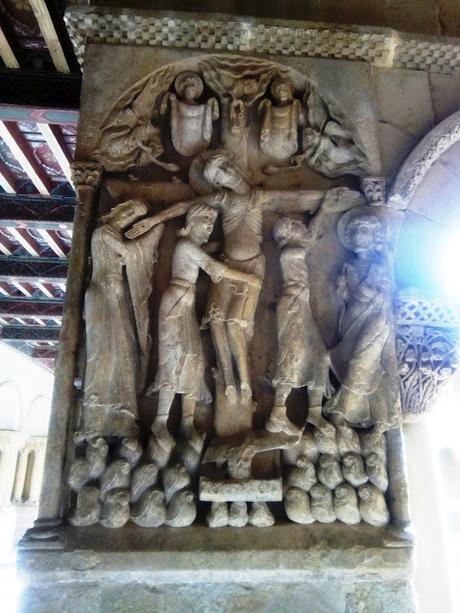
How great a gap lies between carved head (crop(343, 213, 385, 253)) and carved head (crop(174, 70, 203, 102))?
52.4 inches

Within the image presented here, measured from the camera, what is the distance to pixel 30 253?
28.6ft

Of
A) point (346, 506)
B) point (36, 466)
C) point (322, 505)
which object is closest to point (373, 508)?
point (346, 506)

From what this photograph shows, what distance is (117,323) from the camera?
2777 mm

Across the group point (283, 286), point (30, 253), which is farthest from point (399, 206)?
point (30, 253)

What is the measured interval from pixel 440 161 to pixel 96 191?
2251 millimetres

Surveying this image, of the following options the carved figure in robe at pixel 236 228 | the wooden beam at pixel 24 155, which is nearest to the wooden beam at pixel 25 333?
the wooden beam at pixel 24 155

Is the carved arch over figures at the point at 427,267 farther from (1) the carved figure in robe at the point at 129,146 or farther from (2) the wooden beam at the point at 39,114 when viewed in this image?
(2) the wooden beam at the point at 39,114

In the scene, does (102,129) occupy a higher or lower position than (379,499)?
higher

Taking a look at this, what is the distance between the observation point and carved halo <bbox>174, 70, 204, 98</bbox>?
337 centimetres

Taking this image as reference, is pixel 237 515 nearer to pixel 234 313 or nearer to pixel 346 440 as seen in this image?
pixel 346 440

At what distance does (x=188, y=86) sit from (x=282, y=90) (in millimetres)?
611

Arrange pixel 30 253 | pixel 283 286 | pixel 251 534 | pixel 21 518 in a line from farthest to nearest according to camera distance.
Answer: pixel 21 518
pixel 30 253
pixel 283 286
pixel 251 534

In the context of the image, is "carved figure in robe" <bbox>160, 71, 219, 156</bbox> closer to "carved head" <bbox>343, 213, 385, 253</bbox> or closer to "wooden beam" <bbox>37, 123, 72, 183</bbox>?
"carved head" <bbox>343, 213, 385, 253</bbox>

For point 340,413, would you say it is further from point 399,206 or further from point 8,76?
point 8,76
